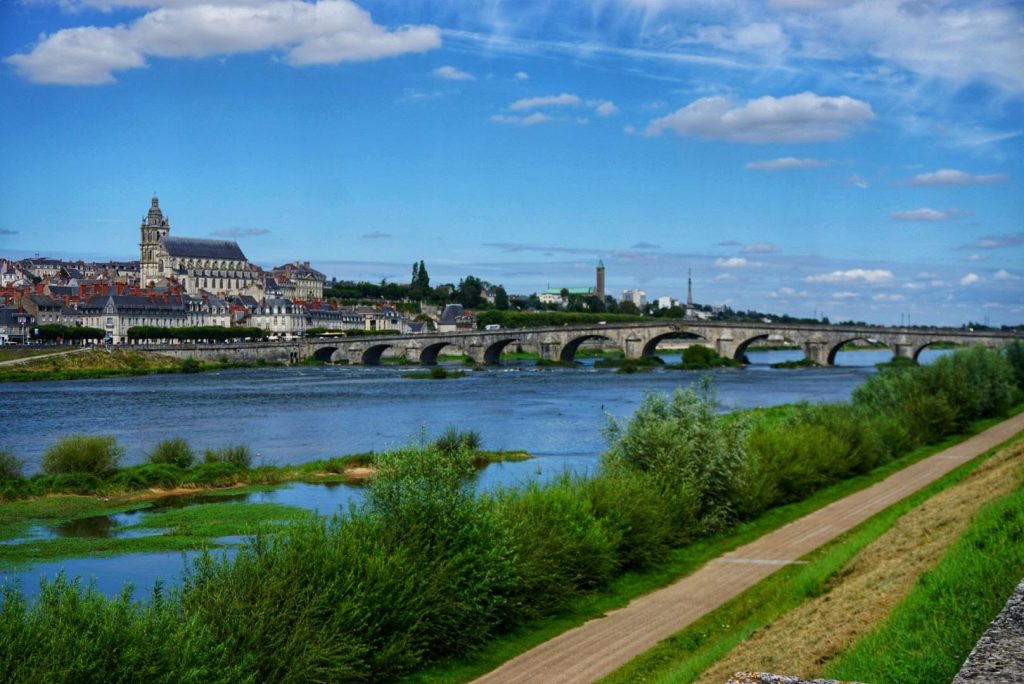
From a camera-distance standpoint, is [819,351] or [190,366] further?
[819,351]

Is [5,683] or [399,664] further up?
[5,683]

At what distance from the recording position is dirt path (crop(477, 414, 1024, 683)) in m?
12.6

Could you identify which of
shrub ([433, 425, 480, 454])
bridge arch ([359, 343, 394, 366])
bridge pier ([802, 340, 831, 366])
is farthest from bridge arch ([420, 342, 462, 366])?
shrub ([433, 425, 480, 454])

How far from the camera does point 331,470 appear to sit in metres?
28.8

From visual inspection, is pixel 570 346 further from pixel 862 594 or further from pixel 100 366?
pixel 862 594

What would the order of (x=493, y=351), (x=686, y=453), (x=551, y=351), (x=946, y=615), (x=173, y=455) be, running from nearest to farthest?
(x=946, y=615)
(x=686, y=453)
(x=173, y=455)
(x=493, y=351)
(x=551, y=351)

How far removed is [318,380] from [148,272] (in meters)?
96.9

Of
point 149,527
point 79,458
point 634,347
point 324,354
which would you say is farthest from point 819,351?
point 149,527

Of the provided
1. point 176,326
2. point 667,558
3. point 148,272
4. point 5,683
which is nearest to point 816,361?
point 176,326

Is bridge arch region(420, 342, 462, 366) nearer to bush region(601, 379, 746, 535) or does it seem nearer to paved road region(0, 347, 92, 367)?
paved road region(0, 347, 92, 367)

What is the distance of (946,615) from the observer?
9805mm

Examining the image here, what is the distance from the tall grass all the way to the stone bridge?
67.0 metres

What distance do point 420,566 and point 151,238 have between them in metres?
158

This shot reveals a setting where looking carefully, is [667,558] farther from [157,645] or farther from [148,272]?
[148,272]
